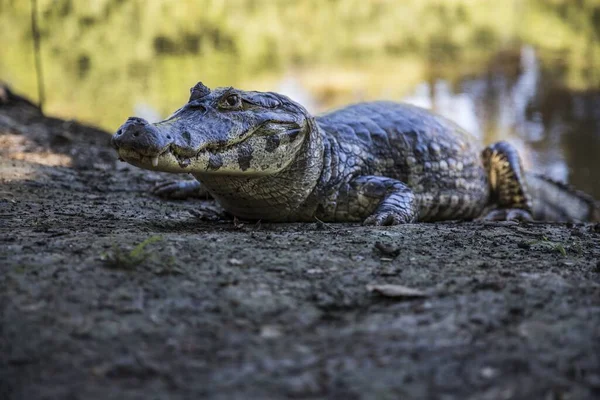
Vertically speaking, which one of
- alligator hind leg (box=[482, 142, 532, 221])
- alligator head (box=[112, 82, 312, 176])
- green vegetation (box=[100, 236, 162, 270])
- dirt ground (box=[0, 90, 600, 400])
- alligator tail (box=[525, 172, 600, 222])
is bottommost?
alligator tail (box=[525, 172, 600, 222])

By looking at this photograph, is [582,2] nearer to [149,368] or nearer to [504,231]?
[504,231]

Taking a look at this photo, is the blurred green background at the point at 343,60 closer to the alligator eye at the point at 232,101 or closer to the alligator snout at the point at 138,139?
the alligator eye at the point at 232,101

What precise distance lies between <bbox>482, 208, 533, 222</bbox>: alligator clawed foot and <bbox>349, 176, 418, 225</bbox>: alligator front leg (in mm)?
1393

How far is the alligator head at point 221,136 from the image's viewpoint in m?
3.11

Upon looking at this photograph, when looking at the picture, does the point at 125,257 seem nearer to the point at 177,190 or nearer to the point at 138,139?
the point at 138,139

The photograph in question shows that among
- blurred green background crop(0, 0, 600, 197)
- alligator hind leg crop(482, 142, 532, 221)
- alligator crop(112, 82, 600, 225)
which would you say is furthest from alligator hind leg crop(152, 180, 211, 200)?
blurred green background crop(0, 0, 600, 197)

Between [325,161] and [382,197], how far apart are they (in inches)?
17.2

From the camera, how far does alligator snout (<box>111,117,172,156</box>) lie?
10.1 feet

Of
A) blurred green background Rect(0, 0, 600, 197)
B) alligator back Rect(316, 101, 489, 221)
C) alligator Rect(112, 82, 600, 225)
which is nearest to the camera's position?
alligator Rect(112, 82, 600, 225)

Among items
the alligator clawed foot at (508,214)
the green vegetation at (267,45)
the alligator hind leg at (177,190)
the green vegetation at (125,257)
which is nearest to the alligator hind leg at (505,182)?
the alligator clawed foot at (508,214)

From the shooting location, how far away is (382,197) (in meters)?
4.32

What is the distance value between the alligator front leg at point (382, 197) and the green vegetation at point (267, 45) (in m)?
7.85

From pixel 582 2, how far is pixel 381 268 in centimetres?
2220

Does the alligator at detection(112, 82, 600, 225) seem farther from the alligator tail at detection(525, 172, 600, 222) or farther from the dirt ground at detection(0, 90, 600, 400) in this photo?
the alligator tail at detection(525, 172, 600, 222)
